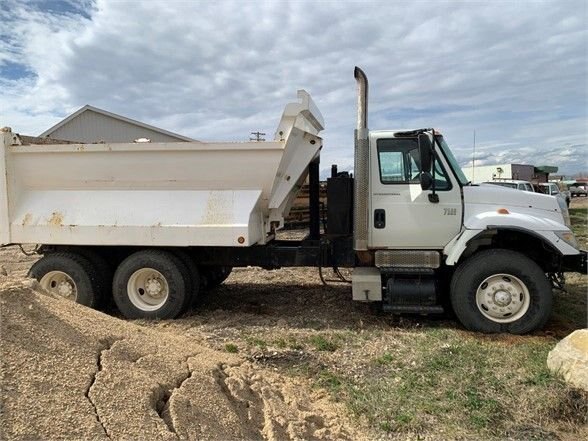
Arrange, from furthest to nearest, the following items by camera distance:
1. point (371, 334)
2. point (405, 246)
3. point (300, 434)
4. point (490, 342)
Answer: point (405, 246)
point (371, 334)
point (490, 342)
point (300, 434)

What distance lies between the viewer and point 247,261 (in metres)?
6.66

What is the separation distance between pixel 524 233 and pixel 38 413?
5286 millimetres

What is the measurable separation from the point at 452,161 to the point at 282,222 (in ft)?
7.85

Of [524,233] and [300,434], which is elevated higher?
[524,233]

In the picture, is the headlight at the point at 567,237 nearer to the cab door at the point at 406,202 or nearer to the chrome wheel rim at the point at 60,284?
the cab door at the point at 406,202

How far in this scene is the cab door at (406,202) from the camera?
607cm

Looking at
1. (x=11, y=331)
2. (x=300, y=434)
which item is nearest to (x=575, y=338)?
(x=300, y=434)

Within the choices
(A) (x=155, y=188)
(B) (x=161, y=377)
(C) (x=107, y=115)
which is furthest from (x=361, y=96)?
(C) (x=107, y=115)

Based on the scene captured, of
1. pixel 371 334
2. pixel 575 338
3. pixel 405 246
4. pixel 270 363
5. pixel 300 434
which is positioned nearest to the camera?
pixel 300 434

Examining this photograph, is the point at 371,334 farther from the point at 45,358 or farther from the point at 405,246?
the point at 45,358

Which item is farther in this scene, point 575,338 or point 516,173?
point 516,173

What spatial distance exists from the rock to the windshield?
2.35 meters

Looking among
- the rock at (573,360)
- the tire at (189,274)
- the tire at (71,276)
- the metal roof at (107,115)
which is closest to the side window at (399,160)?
the rock at (573,360)

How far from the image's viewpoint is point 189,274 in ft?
21.5
